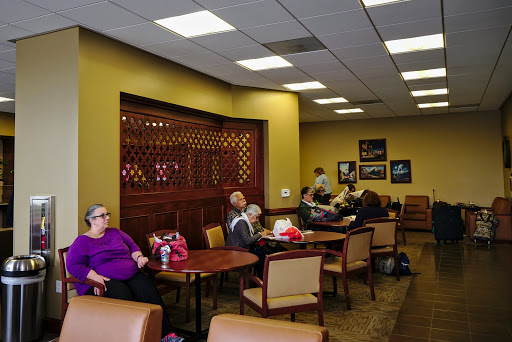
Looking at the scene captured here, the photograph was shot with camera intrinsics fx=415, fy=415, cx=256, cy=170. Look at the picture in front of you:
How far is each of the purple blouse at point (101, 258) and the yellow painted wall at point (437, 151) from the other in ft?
31.7

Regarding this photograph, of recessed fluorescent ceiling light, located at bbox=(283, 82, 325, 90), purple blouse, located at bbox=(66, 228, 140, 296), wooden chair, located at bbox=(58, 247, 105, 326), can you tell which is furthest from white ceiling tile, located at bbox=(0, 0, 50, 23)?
recessed fluorescent ceiling light, located at bbox=(283, 82, 325, 90)

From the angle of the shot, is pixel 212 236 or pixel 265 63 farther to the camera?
pixel 265 63

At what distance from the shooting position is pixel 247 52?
212 inches

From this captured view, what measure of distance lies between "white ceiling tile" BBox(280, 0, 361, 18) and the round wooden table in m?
2.45

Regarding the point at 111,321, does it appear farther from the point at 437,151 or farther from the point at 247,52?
the point at 437,151

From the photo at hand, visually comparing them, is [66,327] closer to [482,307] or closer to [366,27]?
[366,27]

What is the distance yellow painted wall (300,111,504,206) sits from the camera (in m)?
11.2

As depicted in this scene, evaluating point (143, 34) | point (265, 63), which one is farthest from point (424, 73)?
point (143, 34)

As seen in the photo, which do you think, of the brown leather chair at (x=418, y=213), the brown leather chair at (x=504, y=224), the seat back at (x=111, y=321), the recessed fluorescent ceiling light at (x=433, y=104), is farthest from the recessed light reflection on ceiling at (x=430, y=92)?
the seat back at (x=111, y=321)

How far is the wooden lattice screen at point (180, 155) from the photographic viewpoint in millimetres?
5230

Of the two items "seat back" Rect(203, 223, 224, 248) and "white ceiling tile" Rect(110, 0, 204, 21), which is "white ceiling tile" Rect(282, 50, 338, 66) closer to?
"white ceiling tile" Rect(110, 0, 204, 21)

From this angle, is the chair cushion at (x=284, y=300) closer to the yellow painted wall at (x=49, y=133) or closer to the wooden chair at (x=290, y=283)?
the wooden chair at (x=290, y=283)

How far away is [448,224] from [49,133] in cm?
820

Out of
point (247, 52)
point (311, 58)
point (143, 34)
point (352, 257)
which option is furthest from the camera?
point (311, 58)
